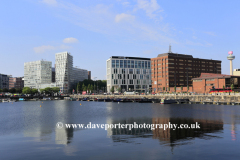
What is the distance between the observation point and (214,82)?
168 meters

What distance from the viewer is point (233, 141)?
33.7 metres

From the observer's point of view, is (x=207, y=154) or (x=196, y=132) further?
(x=196, y=132)

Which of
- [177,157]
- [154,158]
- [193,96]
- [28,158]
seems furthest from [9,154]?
[193,96]

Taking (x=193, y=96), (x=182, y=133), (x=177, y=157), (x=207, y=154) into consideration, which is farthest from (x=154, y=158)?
(x=193, y=96)

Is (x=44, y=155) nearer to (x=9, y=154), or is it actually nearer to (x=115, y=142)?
(x=9, y=154)

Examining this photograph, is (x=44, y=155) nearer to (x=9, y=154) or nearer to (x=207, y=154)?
(x=9, y=154)

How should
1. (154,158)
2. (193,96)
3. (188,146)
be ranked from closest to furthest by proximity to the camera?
(154,158) < (188,146) < (193,96)

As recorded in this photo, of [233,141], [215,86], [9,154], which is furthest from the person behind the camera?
[215,86]

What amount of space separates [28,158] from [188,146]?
2087 centimetres

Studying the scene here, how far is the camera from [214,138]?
36.0 m

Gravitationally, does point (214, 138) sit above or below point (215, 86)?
below

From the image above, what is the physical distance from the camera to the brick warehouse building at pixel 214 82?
163 m

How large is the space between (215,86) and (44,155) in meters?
160

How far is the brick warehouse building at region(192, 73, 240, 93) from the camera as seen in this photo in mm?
162750
